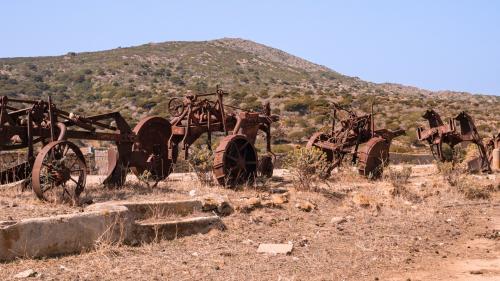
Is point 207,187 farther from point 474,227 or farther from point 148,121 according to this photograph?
point 474,227

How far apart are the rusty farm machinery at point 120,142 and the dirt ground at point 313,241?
405 millimetres

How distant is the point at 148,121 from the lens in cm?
1259

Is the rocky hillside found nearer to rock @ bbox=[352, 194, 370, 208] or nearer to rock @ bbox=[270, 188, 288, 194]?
rock @ bbox=[352, 194, 370, 208]

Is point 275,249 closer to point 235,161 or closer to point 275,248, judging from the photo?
point 275,248

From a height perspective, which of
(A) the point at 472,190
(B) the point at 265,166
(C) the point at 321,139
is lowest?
(A) the point at 472,190

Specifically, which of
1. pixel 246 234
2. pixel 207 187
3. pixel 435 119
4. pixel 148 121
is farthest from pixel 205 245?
pixel 435 119

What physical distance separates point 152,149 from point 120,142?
1405mm

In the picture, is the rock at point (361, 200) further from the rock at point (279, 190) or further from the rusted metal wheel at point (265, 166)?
the rusted metal wheel at point (265, 166)

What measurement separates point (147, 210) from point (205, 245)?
45.3 inches

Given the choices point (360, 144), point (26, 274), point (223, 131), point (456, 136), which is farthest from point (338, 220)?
point (456, 136)

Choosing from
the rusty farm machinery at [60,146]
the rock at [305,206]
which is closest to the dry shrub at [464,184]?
the rock at [305,206]

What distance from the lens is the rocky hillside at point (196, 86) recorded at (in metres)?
39.9

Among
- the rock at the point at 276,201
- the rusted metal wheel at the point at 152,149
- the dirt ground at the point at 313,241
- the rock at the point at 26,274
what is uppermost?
the rusted metal wheel at the point at 152,149

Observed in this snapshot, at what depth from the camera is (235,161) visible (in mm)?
11906
